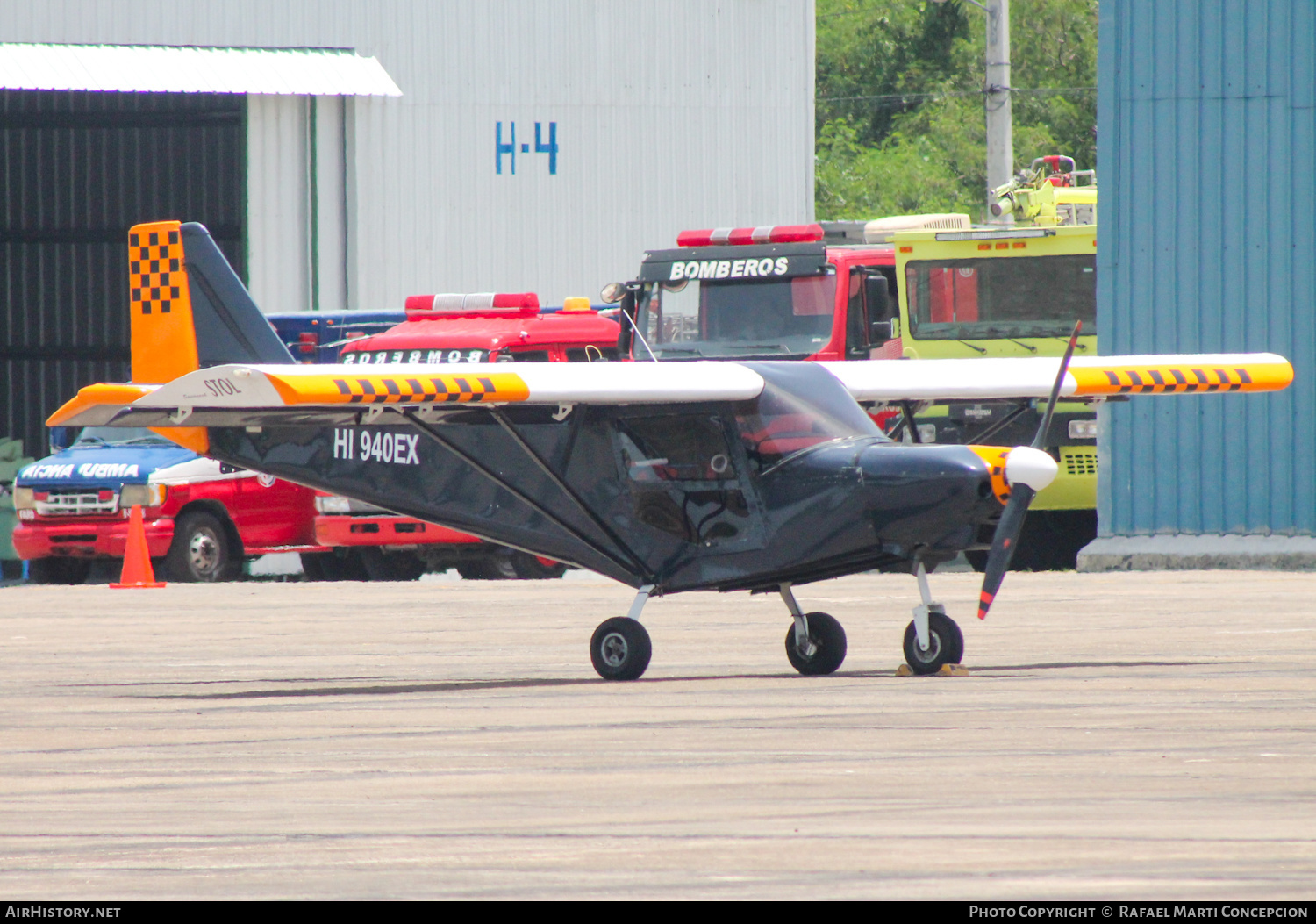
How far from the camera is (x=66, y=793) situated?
7859 mm

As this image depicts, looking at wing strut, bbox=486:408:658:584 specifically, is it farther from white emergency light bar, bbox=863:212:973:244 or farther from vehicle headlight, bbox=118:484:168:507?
white emergency light bar, bbox=863:212:973:244

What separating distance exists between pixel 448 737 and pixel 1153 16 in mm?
13914

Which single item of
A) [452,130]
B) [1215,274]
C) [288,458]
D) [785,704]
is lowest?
[785,704]

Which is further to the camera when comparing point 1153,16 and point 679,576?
point 1153,16

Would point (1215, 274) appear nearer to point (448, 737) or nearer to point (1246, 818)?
point (448, 737)

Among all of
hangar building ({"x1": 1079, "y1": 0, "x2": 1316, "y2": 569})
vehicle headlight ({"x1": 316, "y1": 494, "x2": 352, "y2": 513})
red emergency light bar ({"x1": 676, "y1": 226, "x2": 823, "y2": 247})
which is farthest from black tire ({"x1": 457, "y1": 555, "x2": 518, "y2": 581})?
hangar building ({"x1": 1079, "y1": 0, "x2": 1316, "y2": 569})

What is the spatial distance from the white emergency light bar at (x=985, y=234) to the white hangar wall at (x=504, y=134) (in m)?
9.97

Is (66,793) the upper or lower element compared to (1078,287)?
lower

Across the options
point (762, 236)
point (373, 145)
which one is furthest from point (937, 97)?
point (762, 236)

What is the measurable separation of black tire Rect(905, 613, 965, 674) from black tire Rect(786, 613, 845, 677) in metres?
0.41

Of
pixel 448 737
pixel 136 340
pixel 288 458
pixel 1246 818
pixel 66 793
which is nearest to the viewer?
pixel 1246 818

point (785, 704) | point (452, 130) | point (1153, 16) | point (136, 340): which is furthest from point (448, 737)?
point (452, 130)

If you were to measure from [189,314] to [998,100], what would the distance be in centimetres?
1891
